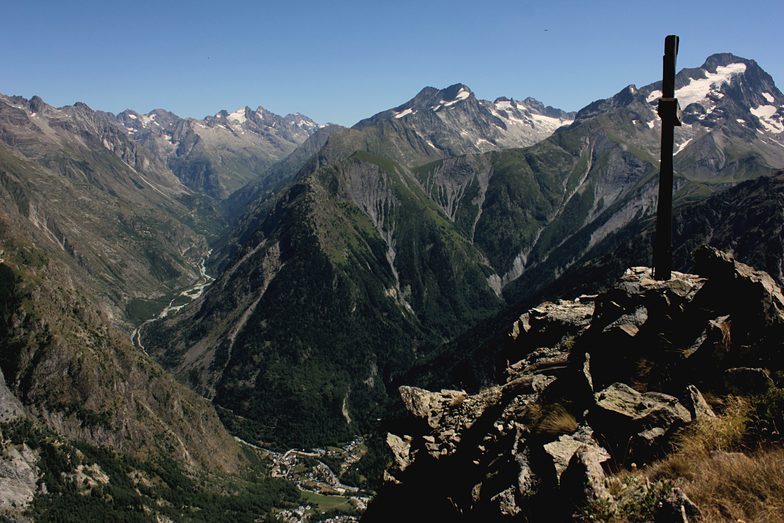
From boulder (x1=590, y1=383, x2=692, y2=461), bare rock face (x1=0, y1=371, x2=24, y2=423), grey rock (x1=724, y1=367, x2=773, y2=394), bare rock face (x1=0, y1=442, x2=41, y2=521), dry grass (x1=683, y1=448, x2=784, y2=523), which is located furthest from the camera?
bare rock face (x1=0, y1=371, x2=24, y2=423)

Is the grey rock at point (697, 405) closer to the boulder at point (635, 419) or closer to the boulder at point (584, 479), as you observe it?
the boulder at point (635, 419)

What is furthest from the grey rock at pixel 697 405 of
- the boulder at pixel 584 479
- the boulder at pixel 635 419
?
the boulder at pixel 584 479

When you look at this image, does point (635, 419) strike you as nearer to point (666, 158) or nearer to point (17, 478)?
point (666, 158)

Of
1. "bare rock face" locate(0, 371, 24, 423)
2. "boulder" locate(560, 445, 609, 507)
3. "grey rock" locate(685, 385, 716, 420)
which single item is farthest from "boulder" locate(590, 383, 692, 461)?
"bare rock face" locate(0, 371, 24, 423)

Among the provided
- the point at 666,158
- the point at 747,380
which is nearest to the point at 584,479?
the point at 747,380

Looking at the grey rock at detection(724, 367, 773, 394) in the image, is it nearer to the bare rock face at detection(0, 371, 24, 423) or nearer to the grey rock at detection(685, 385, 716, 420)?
the grey rock at detection(685, 385, 716, 420)

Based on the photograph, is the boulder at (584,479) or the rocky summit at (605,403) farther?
the rocky summit at (605,403)
